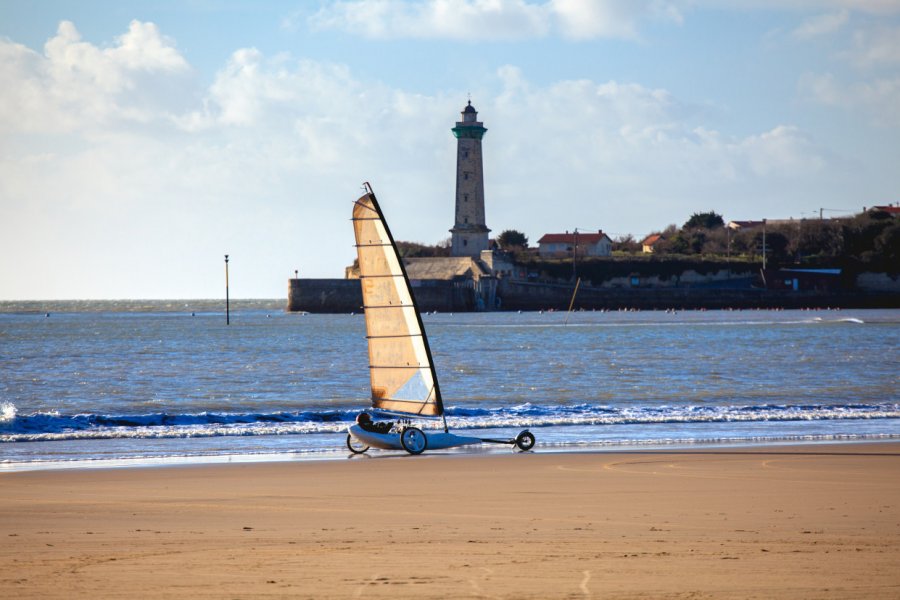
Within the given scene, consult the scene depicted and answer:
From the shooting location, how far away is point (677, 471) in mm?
12734

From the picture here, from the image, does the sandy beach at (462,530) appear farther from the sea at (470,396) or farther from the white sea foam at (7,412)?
the white sea foam at (7,412)

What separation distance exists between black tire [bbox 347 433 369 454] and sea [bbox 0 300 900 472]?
179mm

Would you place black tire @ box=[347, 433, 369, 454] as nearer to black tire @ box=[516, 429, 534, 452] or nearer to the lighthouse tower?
black tire @ box=[516, 429, 534, 452]

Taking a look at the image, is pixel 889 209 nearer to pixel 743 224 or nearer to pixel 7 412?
pixel 743 224

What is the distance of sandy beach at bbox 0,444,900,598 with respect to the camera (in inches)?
269

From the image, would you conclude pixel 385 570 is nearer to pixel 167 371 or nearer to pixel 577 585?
pixel 577 585

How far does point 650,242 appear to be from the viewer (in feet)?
465

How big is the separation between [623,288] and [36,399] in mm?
97668

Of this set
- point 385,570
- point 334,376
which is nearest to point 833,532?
point 385,570

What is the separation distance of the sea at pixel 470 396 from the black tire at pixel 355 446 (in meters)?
0.18

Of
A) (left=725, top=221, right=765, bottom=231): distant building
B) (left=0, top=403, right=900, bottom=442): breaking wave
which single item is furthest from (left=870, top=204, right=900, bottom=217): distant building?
(left=0, top=403, right=900, bottom=442): breaking wave

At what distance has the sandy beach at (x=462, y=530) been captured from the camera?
6.83m

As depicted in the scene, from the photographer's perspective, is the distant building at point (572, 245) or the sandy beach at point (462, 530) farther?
the distant building at point (572, 245)

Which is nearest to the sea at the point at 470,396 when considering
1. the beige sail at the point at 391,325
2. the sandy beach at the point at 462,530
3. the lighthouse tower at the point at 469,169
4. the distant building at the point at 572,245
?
the beige sail at the point at 391,325
